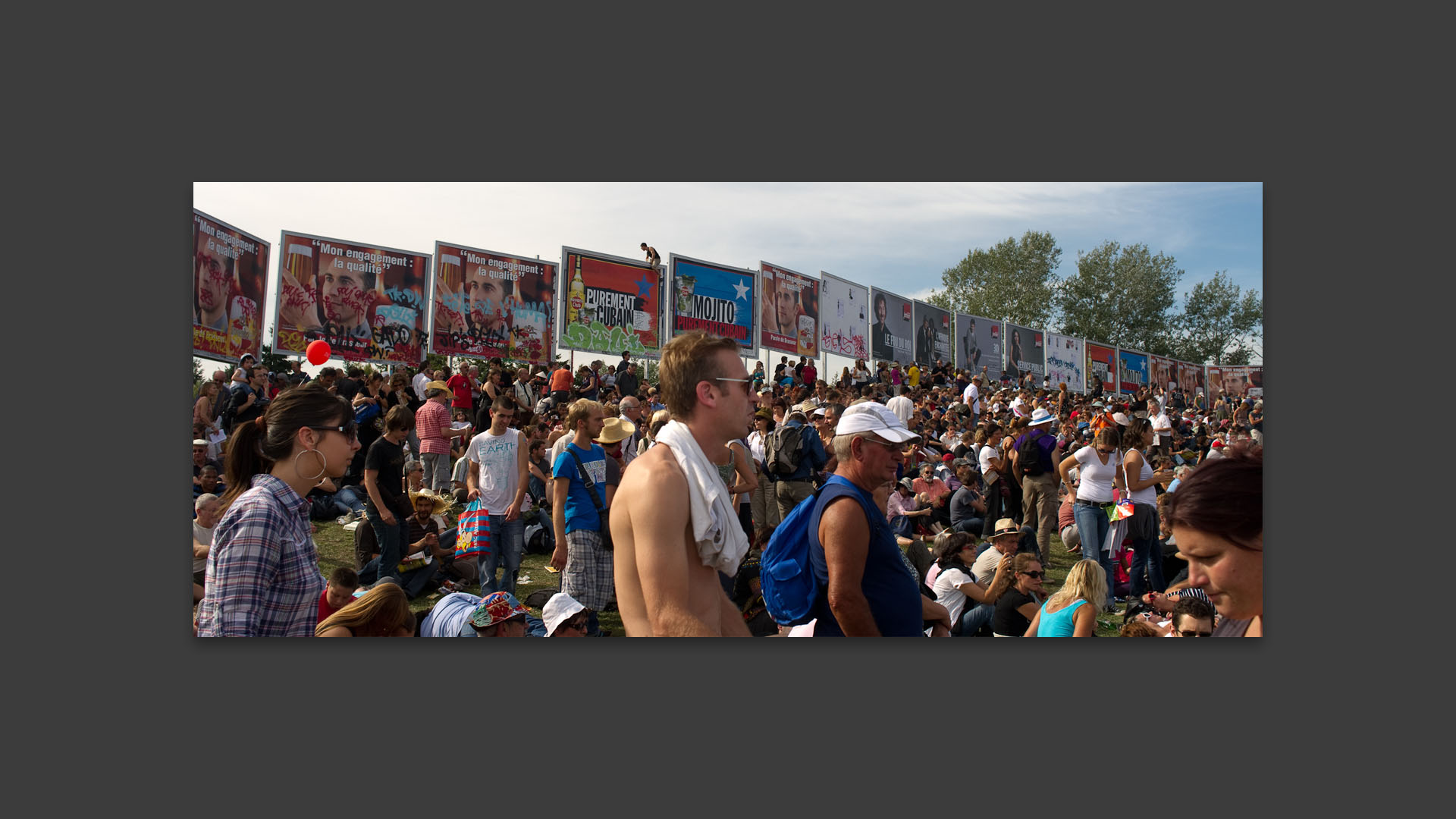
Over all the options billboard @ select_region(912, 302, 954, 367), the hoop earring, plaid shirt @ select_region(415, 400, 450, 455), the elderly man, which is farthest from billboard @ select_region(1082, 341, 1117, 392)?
the hoop earring

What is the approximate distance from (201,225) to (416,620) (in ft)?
6.23

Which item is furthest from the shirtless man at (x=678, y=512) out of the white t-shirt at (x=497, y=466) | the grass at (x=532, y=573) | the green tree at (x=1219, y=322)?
the white t-shirt at (x=497, y=466)

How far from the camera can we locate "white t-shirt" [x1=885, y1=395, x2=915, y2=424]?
4.63 meters

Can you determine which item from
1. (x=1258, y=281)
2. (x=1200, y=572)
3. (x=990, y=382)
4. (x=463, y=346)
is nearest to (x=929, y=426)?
(x=990, y=382)

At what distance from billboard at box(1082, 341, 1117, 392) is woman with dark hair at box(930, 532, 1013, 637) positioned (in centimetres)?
123

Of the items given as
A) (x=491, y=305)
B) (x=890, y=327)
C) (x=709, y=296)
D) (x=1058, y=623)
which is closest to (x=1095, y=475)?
(x=890, y=327)

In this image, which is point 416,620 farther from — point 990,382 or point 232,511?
point 990,382

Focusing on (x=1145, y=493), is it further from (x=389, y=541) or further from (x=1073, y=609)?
(x=389, y=541)

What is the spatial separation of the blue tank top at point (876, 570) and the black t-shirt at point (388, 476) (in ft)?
9.57

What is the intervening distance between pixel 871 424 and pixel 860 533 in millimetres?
348

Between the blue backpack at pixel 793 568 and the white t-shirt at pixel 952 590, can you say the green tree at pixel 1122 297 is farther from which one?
the blue backpack at pixel 793 568

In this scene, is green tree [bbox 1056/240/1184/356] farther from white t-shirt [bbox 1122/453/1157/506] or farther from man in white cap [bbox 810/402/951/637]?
man in white cap [bbox 810/402/951/637]

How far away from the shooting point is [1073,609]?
416 centimetres

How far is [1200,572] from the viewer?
88.4 inches
